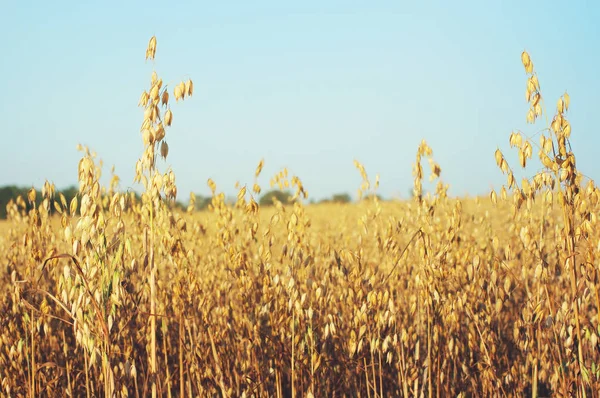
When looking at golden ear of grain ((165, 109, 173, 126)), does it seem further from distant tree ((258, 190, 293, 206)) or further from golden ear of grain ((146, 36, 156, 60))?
distant tree ((258, 190, 293, 206))

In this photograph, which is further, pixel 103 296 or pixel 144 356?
pixel 144 356

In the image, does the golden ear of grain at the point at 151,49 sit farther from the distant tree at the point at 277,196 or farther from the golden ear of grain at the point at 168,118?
the distant tree at the point at 277,196

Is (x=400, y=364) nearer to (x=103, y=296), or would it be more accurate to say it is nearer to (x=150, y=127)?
(x=103, y=296)

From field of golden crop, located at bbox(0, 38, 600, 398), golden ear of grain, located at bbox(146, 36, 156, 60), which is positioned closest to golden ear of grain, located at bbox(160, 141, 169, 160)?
field of golden crop, located at bbox(0, 38, 600, 398)

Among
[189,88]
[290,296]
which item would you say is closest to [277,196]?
[290,296]

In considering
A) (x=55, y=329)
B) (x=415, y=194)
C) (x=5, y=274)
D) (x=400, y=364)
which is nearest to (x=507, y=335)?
(x=400, y=364)

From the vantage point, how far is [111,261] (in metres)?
1.85

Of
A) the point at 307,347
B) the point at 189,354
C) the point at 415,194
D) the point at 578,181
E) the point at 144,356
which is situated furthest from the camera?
the point at 144,356

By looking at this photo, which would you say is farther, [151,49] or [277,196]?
[277,196]

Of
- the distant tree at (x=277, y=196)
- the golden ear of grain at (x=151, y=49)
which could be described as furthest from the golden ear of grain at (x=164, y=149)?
the distant tree at (x=277, y=196)

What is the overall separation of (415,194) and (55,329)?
2.94 metres

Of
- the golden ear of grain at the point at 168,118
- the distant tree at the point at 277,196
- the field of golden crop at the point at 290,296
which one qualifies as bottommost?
the field of golden crop at the point at 290,296

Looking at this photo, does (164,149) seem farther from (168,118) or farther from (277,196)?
(277,196)

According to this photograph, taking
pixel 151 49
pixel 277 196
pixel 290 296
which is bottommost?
pixel 290 296
